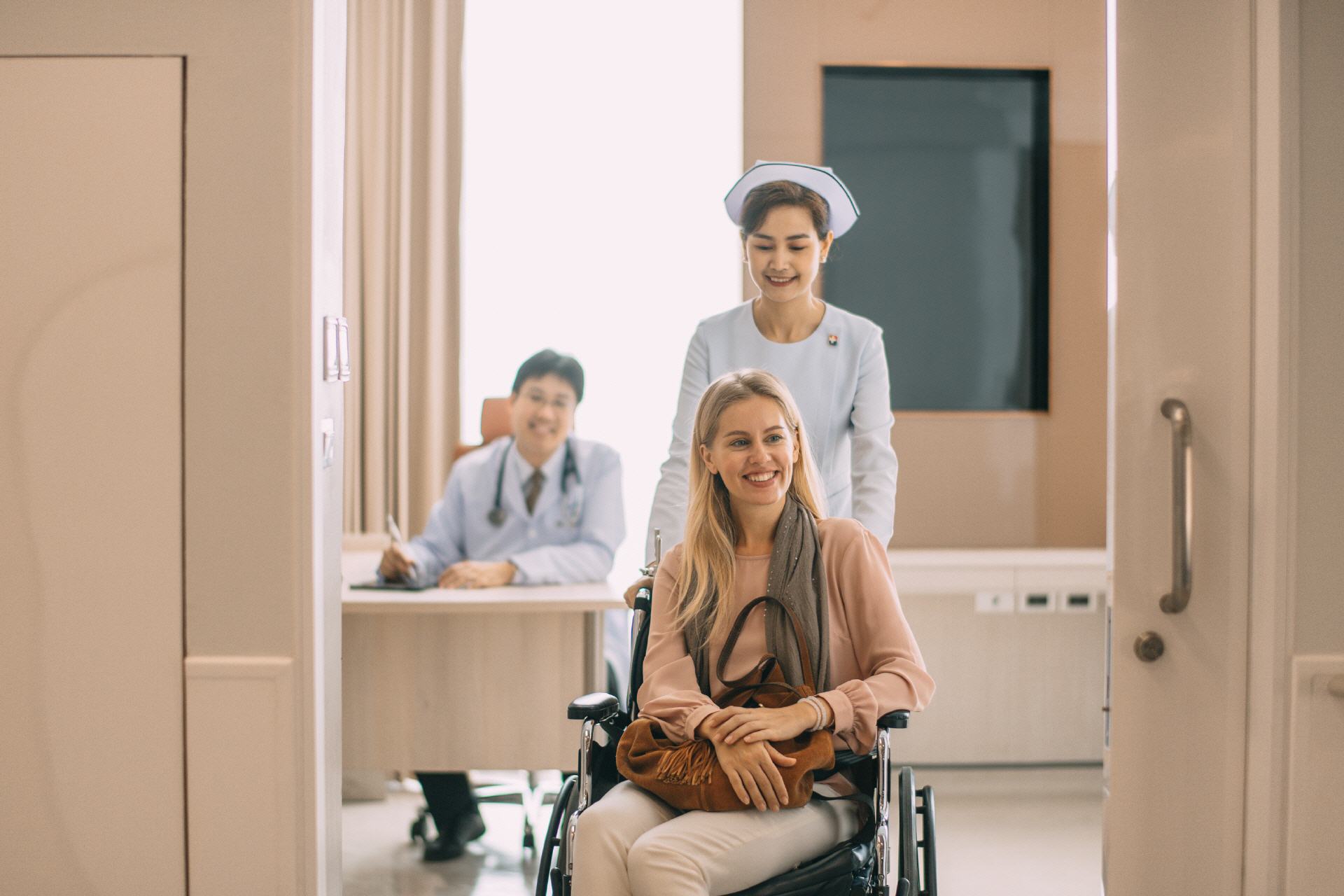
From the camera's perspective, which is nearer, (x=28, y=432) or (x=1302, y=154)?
(x=1302, y=154)

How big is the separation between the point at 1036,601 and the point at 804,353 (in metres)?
1.74

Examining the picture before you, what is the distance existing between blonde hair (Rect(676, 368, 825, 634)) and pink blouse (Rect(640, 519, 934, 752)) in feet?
0.10

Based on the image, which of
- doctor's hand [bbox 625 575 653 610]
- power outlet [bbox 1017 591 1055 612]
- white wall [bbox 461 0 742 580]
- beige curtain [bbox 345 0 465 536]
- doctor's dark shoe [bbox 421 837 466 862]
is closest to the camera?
doctor's hand [bbox 625 575 653 610]

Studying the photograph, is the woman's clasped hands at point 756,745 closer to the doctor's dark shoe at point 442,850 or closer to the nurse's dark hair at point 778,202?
the nurse's dark hair at point 778,202

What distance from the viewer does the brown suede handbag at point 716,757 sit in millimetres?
1780

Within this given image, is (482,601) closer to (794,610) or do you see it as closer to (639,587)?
(639,587)

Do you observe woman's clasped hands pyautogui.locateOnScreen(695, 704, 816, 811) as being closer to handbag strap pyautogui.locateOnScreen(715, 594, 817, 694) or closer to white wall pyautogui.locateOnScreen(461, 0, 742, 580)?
handbag strap pyautogui.locateOnScreen(715, 594, 817, 694)

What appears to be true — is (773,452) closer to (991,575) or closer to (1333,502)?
(1333,502)

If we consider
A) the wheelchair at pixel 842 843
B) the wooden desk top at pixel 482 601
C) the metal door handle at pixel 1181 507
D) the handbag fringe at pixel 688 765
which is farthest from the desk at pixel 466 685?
the metal door handle at pixel 1181 507

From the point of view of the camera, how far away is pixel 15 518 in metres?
1.94

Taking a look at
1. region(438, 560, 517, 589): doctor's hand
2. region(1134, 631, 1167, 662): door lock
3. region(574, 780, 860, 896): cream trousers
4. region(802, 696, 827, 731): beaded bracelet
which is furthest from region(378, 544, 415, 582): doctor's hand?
region(1134, 631, 1167, 662): door lock

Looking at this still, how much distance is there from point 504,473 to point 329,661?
1.56 m

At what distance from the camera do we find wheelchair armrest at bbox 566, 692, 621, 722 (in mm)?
1878

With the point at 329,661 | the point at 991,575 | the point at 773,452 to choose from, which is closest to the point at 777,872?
the point at 773,452
